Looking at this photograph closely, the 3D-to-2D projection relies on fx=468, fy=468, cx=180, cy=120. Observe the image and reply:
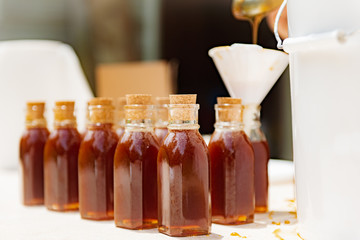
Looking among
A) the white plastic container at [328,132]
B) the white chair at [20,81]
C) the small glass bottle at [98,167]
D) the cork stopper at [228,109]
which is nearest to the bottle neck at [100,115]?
the small glass bottle at [98,167]

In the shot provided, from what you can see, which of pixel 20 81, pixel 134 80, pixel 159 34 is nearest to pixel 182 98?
pixel 20 81

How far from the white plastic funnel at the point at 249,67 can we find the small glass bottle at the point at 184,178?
145mm

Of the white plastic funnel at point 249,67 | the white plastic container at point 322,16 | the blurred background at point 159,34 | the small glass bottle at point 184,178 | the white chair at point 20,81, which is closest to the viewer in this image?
the white plastic container at point 322,16

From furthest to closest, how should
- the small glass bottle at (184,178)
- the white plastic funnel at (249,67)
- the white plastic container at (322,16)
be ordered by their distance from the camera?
the white plastic funnel at (249,67) < the small glass bottle at (184,178) < the white plastic container at (322,16)

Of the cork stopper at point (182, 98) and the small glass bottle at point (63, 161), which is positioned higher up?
the cork stopper at point (182, 98)

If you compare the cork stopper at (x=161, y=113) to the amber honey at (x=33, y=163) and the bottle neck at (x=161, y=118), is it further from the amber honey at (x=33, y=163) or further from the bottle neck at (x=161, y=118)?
the amber honey at (x=33, y=163)

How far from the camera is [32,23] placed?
341cm

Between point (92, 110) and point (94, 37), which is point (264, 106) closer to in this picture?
point (94, 37)

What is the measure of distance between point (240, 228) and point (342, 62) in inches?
12.3

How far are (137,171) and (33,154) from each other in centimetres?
34

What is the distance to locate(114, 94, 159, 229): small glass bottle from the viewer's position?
0.74 metres

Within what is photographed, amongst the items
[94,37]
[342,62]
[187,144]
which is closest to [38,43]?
[187,144]

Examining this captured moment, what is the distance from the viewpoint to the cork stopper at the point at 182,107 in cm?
71

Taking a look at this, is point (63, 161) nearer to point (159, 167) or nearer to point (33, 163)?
point (33, 163)
